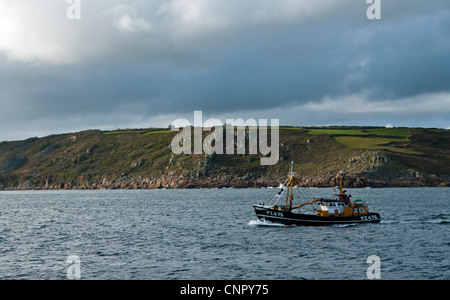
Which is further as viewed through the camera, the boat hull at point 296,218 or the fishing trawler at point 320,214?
the fishing trawler at point 320,214

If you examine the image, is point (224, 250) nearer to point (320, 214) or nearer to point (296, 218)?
point (296, 218)

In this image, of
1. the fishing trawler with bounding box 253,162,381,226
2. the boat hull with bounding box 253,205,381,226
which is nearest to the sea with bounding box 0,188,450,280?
the boat hull with bounding box 253,205,381,226

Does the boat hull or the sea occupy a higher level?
the boat hull

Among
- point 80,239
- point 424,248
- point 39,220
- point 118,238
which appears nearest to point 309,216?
point 424,248

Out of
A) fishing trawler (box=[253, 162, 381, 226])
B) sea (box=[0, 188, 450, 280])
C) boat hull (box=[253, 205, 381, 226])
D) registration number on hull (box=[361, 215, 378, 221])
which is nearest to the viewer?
sea (box=[0, 188, 450, 280])

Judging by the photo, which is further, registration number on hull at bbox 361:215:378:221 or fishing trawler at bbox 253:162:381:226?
registration number on hull at bbox 361:215:378:221

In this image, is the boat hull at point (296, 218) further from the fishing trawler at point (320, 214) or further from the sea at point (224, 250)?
the sea at point (224, 250)

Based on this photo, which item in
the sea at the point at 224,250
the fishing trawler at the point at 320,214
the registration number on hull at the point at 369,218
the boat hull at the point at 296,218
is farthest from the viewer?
the registration number on hull at the point at 369,218

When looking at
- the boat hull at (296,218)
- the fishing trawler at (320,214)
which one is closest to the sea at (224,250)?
the boat hull at (296,218)

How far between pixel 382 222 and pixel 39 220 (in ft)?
209

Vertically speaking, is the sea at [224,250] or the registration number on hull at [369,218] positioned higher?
the registration number on hull at [369,218]

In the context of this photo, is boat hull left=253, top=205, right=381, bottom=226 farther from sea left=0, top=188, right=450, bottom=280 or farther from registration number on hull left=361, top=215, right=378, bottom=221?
registration number on hull left=361, top=215, right=378, bottom=221

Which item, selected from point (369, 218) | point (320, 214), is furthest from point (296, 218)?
point (369, 218)
